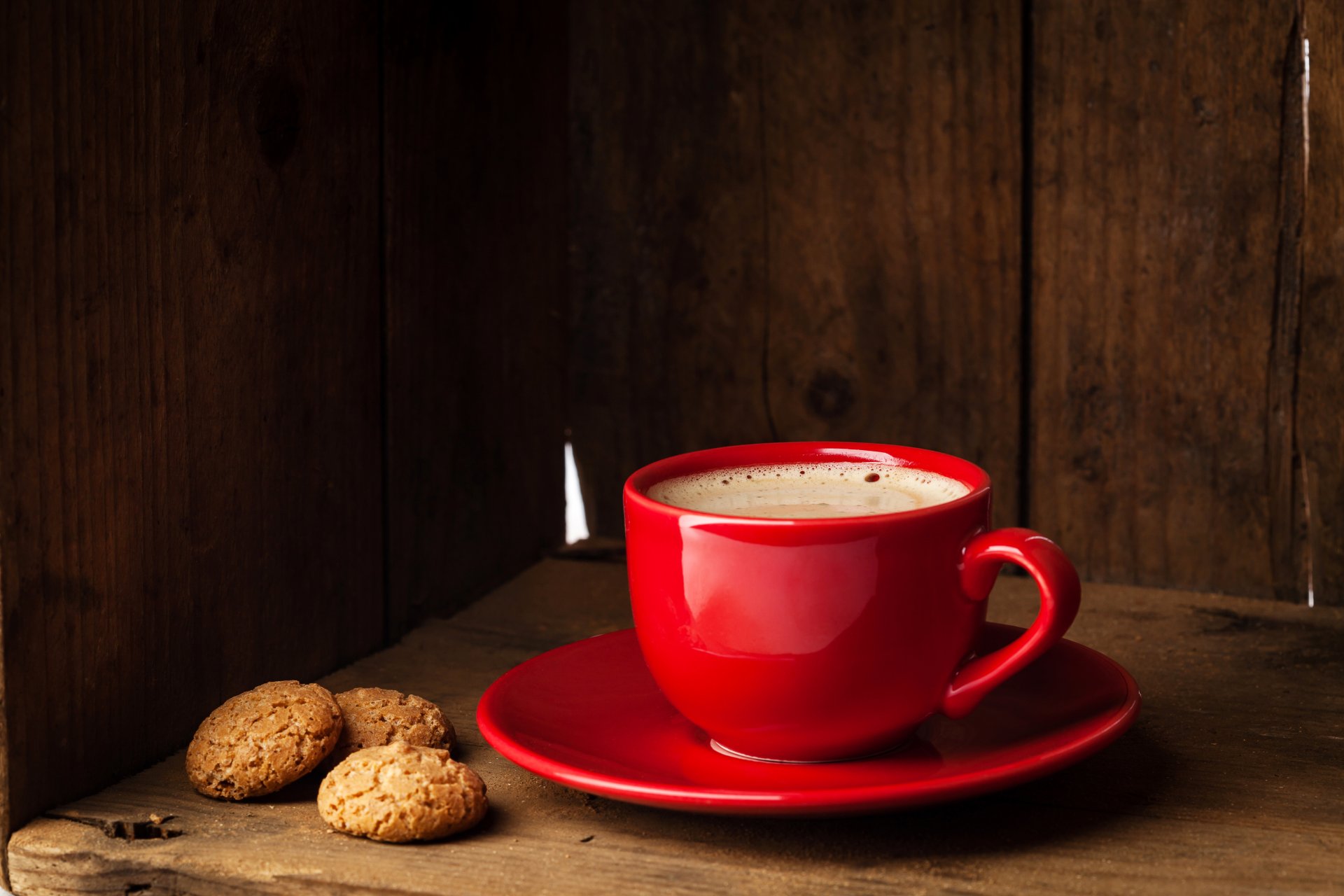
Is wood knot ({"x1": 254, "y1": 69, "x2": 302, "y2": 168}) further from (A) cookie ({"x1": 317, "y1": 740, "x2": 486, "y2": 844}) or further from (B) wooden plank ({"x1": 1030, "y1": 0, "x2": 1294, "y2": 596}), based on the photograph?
(B) wooden plank ({"x1": 1030, "y1": 0, "x2": 1294, "y2": 596})

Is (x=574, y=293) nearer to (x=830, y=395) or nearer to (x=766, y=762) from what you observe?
(x=830, y=395)

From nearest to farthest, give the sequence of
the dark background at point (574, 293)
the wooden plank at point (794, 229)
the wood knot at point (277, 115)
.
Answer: the dark background at point (574, 293) → the wood knot at point (277, 115) → the wooden plank at point (794, 229)

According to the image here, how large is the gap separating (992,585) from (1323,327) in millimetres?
559

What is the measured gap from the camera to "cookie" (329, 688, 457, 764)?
2.86ft

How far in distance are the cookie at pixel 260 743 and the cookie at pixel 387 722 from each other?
3cm

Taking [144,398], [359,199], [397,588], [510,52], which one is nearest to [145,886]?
[144,398]

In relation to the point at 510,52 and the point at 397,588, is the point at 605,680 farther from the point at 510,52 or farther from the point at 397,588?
the point at 510,52

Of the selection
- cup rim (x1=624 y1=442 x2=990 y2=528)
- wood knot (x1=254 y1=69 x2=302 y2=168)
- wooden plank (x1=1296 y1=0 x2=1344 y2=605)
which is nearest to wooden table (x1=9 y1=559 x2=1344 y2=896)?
cup rim (x1=624 y1=442 x2=990 y2=528)

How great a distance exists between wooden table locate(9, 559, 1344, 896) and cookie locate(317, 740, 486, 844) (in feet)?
0.04

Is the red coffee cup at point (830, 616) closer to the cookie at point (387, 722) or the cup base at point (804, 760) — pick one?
the cup base at point (804, 760)

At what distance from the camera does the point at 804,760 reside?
82 cm

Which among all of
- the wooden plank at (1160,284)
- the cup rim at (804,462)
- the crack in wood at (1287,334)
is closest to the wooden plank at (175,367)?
the cup rim at (804,462)

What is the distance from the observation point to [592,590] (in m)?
1.29

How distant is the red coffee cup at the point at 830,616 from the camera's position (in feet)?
2.49
